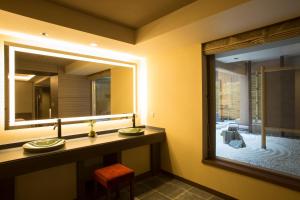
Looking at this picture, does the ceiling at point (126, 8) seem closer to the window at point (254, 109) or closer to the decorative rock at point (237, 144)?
the window at point (254, 109)

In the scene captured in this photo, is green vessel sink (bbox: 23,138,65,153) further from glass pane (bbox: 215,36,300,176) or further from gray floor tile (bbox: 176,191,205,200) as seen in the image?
glass pane (bbox: 215,36,300,176)

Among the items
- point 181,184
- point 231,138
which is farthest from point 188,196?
point 231,138

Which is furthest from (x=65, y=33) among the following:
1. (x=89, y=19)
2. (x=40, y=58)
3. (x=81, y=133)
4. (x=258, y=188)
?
(x=258, y=188)

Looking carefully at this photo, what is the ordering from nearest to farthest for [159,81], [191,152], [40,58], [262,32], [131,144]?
[262,32] → [40,58] → [131,144] → [191,152] → [159,81]

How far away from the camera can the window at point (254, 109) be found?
2.24 m

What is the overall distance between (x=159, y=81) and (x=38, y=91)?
6.17 feet

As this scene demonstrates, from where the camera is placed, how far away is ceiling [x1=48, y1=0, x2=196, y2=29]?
72.2 inches

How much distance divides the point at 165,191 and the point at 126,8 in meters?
2.52

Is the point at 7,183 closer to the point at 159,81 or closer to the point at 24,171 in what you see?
the point at 24,171

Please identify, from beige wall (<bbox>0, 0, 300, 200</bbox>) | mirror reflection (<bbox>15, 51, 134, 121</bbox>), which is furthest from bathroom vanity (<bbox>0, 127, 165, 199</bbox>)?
mirror reflection (<bbox>15, 51, 134, 121</bbox>)

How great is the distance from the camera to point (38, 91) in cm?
233

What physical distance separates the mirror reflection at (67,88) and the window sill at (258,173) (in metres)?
1.78

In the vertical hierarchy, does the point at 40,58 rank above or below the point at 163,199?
above

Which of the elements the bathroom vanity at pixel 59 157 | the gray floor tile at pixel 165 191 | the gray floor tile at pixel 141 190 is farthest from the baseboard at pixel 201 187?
the bathroom vanity at pixel 59 157
